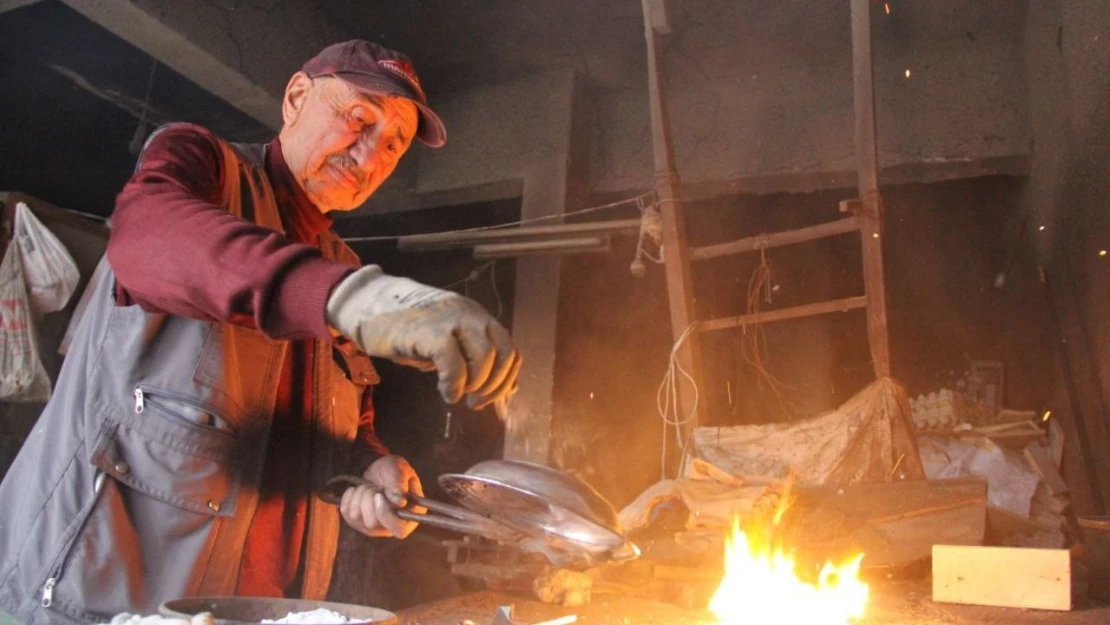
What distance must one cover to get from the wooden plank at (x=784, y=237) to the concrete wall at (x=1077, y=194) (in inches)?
46.0

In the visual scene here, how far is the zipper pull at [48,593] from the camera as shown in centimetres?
156

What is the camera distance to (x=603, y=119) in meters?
5.97

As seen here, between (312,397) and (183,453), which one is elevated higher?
(312,397)

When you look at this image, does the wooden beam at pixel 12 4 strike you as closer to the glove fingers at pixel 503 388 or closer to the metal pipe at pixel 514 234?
the metal pipe at pixel 514 234

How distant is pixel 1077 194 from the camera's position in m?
4.28

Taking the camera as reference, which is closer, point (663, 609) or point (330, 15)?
point (663, 609)

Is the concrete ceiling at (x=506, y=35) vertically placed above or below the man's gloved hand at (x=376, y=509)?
above

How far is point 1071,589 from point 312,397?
3.07 metres

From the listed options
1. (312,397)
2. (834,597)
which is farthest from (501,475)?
(834,597)

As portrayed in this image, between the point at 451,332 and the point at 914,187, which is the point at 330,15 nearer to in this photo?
the point at 914,187

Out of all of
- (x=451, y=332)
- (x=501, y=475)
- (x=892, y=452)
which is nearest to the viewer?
(x=451, y=332)

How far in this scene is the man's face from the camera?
215cm

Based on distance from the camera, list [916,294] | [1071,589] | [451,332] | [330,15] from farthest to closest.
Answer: [916,294] → [330,15] → [1071,589] → [451,332]

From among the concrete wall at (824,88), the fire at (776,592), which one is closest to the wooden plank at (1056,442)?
the concrete wall at (824,88)
